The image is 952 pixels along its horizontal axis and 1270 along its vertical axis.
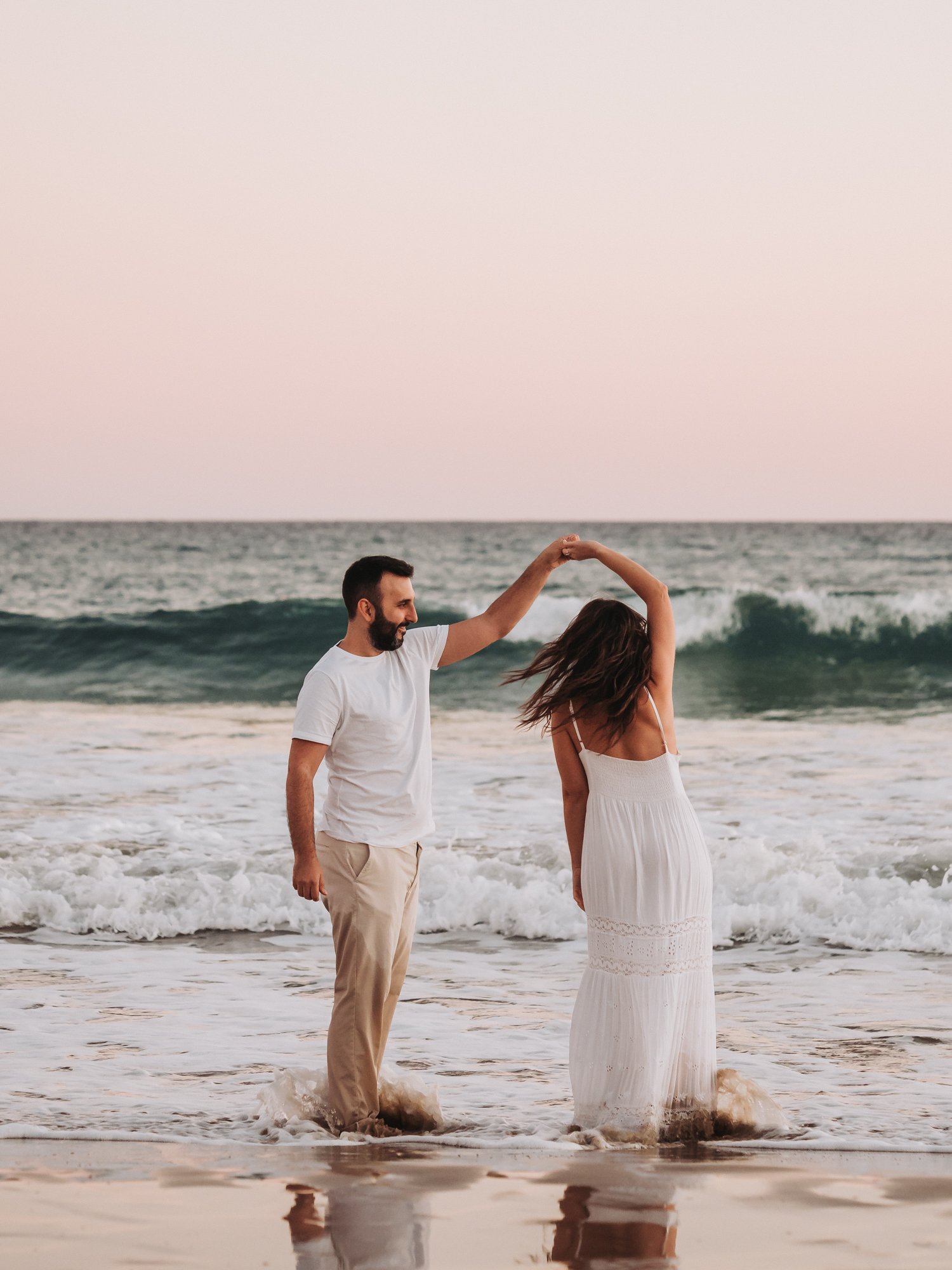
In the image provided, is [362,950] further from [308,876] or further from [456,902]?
[456,902]

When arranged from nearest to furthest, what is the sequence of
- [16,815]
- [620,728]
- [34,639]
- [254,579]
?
[620,728], [16,815], [34,639], [254,579]

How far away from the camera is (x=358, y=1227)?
337cm

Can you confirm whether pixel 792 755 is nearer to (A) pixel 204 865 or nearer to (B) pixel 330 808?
(A) pixel 204 865

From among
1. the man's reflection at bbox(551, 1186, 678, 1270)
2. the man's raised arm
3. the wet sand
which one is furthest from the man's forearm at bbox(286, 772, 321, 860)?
the man's reflection at bbox(551, 1186, 678, 1270)

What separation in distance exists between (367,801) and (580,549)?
101 centimetres

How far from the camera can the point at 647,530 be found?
63.8 m

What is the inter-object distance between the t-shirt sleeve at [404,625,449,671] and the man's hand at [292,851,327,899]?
70 centimetres

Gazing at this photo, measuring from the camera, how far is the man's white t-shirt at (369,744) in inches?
161

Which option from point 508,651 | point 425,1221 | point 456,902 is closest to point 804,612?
point 508,651

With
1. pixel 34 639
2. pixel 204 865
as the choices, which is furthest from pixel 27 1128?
pixel 34 639

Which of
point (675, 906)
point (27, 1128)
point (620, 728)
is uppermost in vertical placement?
point (620, 728)

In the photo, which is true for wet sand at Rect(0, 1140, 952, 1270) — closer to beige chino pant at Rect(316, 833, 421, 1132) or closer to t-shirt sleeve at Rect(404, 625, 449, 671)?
beige chino pant at Rect(316, 833, 421, 1132)

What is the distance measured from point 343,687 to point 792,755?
32.4 feet

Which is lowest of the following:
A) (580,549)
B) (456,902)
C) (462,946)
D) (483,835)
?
(462,946)
